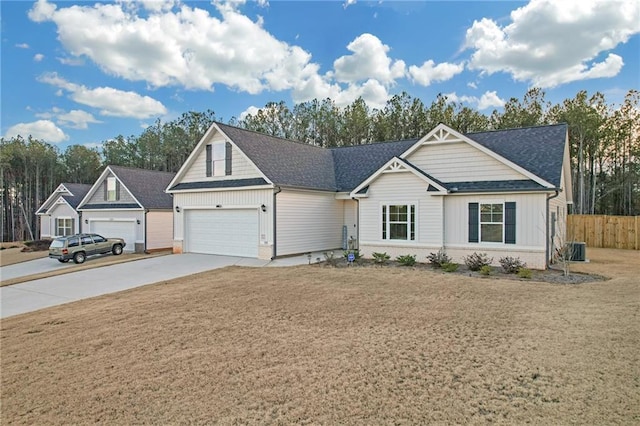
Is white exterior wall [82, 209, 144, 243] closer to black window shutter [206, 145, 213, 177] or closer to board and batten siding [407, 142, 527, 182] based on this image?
black window shutter [206, 145, 213, 177]

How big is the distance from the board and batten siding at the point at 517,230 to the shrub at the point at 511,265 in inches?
18.9

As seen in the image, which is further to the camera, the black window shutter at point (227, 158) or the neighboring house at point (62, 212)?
the neighboring house at point (62, 212)

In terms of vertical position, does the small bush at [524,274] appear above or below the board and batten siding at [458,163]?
below

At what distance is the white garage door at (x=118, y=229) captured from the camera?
23567mm

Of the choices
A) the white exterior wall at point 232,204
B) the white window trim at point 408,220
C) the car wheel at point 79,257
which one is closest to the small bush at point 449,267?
the white window trim at point 408,220

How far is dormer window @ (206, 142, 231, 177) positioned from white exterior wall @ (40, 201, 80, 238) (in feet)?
49.6

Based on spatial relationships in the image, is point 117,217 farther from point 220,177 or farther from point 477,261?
point 477,261

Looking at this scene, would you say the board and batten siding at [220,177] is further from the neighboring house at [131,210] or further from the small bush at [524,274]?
the small bush at [524,274]

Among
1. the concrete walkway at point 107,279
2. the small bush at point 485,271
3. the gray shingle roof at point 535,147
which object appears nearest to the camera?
the concrete walkway at point 107,279

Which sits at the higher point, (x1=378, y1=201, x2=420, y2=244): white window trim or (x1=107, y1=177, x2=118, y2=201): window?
(x1=107, y1=177, x2=118, y2=201): window

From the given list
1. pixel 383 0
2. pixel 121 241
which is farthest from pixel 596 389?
pixel 121 241

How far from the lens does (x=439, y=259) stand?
14.2m

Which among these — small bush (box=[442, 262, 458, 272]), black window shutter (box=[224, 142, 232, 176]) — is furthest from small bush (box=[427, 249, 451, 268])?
black window shutter (box=[224, 142, 232, 176])

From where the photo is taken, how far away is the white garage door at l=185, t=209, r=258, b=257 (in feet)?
59.1
